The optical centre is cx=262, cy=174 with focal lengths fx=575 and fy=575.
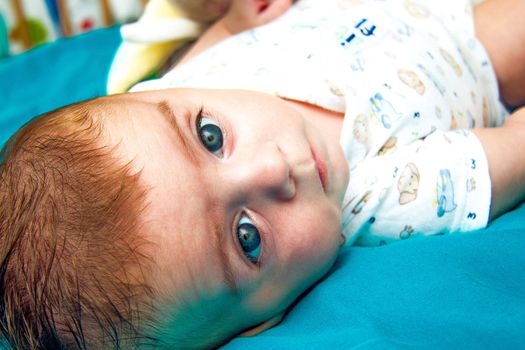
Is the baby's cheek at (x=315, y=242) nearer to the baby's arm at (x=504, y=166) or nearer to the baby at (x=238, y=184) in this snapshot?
the baby at (x=238, y=184)

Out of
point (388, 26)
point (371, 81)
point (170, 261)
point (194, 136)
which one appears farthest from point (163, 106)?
point (388, 26)

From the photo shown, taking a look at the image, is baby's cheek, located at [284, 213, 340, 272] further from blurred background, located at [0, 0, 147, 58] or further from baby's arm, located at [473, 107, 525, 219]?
blurred background, located at [0, 0, 147, 58]

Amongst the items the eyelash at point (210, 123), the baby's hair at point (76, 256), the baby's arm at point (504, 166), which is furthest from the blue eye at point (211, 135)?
the baby's arm at point (504, 166)

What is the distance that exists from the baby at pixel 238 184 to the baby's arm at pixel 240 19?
6.9 inches

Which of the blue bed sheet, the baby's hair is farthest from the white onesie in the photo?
the blue bed sheet

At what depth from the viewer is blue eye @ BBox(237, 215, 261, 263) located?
72cm

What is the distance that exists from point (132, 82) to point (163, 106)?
0.56m

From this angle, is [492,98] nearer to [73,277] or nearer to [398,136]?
[398,136]

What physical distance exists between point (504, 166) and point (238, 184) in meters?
0.39

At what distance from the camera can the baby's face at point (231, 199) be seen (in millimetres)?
669

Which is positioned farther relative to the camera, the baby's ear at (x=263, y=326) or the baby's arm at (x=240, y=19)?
the baby's arm at (x=240, y=19)

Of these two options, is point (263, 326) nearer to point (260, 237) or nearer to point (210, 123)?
point (260, 237)

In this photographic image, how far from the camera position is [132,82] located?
1277 mm

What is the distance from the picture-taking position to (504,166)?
82 centimetres
